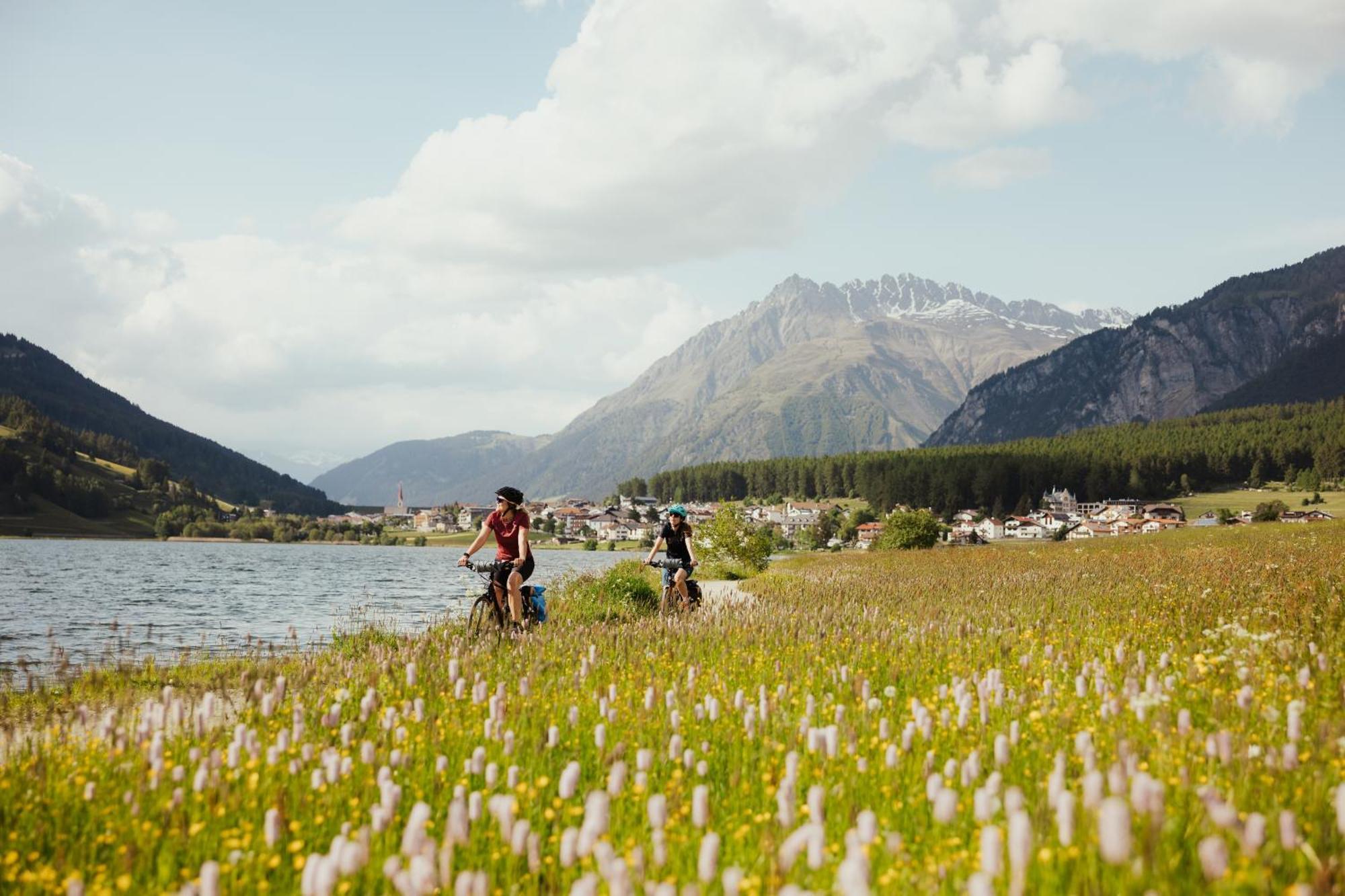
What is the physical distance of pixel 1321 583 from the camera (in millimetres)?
15320

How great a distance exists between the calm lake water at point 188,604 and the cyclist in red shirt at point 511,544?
370cm

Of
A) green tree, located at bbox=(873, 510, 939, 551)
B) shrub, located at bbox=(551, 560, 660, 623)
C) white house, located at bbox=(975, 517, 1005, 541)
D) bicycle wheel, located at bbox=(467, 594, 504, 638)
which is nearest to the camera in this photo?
bicycle wheel, located at bbox=(467, 594, 504, 638)

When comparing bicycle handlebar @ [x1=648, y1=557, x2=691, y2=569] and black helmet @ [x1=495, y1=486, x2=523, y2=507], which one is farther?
bicycle handlebar @ [x1=648, y1=557, x2=691, y2=569]

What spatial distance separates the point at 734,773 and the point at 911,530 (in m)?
71.9

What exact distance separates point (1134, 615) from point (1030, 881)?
1041 cm

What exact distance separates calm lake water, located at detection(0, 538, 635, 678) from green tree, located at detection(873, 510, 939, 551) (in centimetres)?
3580

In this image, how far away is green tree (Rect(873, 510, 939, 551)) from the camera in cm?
7400

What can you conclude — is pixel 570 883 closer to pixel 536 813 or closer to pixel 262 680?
pixel 536 813

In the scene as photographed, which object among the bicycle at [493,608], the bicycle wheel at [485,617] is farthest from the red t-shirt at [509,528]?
the bicycle wheel at [485,617]

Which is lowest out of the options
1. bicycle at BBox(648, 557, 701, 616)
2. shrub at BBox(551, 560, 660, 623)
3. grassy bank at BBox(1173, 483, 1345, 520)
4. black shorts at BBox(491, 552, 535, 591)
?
grassy bank at BBox(1173, 483, 1345, 520)

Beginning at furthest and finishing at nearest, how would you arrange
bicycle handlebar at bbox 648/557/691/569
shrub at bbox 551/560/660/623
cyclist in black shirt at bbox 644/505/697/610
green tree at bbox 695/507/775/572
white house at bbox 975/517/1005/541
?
white house at bbox 975/517/1005/541 < green tree at bbox 695/507/775/572 < shrub at bbox 551/560/660/623 < bicycle handlebar at bbox 648/557/691/569 < cyclist in black shirt at bbox 644/505/697/610

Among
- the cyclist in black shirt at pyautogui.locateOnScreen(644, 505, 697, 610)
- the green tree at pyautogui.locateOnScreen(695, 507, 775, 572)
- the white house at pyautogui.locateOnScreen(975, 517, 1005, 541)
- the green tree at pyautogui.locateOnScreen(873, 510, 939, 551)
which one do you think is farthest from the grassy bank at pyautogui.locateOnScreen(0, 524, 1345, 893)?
the white house at pyautogui.locateOnScreen(975, 517, 1005, 541)

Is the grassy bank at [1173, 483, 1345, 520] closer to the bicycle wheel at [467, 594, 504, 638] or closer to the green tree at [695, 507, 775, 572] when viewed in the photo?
the green tree at [695, 507, 775, 572]

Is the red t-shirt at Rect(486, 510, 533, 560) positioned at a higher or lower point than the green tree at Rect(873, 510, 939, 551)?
higher
